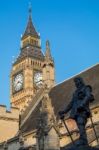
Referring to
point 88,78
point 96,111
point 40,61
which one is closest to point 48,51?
point 88,78

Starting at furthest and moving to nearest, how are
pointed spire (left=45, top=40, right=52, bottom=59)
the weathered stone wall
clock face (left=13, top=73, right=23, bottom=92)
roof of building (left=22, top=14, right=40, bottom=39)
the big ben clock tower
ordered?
roof of building (left=22, top=14, right=40, bottom=39)
clock face (left=13, top=73, right=23, bottom=92)
the big ben clock tower
pointed spire (left=45, top=40, right=52, bottom=59)
the weathered stone wall

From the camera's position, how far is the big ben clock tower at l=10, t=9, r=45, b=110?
76694 millimetres

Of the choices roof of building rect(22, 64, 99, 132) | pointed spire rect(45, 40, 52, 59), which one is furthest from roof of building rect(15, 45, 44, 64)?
roof of building rect(22, 64, 99, 132)

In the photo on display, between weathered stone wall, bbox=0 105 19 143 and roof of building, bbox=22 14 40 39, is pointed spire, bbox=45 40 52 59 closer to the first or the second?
weathered stone wall, bbox=0 105 19 143

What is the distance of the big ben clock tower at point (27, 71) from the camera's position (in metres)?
76.7

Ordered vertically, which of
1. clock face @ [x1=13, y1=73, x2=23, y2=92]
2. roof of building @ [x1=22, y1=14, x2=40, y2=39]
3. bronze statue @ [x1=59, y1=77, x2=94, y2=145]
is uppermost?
roof of building @ [x1=22, y1=14, x2=40, y2=39]

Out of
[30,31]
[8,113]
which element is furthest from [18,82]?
[8,113]

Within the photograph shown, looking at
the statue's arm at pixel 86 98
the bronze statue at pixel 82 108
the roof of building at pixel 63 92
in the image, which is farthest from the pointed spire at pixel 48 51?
the statue's arm at pixel 86 98

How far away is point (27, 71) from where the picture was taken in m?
78.6

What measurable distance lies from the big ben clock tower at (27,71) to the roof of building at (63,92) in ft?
112

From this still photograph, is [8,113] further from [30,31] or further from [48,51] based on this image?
[30,31]

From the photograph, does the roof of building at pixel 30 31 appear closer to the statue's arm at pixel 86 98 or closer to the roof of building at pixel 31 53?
the roof of building at pixel 31 53

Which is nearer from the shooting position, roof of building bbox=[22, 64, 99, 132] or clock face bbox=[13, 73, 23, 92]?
roof of building bbox=[22, 64, 99, 132]

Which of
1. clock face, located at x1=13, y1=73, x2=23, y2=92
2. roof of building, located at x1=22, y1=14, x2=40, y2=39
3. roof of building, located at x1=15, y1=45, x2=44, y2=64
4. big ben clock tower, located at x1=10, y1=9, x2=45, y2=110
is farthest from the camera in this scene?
roof of building, located at x1=22, y1=14, x2=40, y2=39
